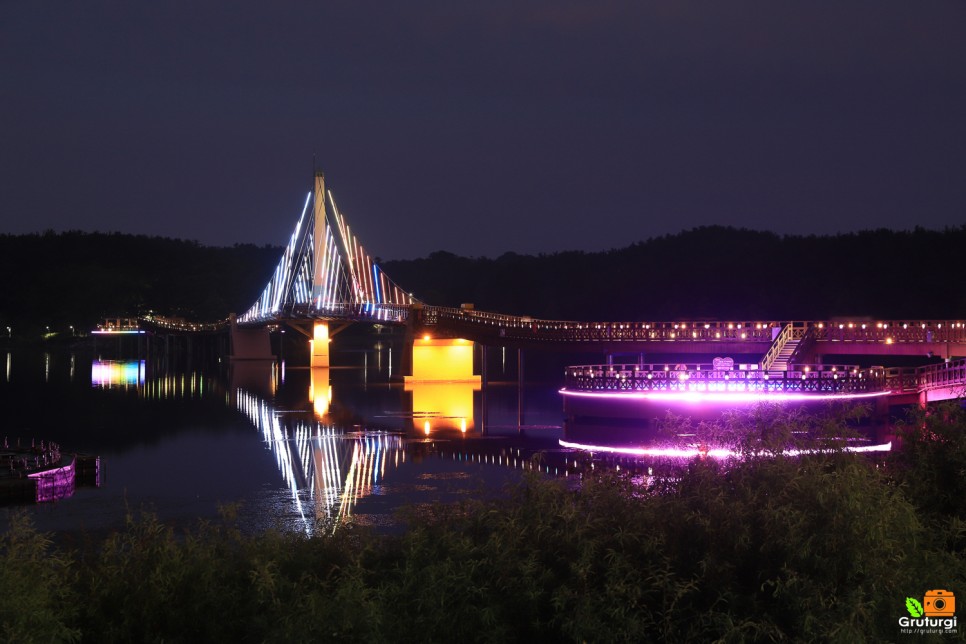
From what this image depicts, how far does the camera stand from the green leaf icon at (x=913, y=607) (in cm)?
1124

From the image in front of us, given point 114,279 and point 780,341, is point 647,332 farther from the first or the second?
point 114,279

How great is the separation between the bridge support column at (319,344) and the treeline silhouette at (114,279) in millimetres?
62074

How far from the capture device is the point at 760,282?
10812 centimetres

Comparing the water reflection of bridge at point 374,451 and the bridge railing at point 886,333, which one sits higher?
the bridge railing at point 886,333

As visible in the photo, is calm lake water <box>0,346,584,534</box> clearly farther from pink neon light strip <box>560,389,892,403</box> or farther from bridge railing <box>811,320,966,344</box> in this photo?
bridge railing <box>811,320,966,344</box>

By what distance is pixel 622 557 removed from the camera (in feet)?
38.1

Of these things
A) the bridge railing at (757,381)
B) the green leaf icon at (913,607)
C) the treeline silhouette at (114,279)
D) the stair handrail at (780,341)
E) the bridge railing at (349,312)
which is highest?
the treeline silhouette at (114,279)

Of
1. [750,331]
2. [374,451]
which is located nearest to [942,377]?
[750,331]

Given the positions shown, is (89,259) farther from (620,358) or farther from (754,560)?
(754,560)

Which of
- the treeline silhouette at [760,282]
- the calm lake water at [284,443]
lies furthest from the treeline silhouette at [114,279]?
the calm lake water at [284,443]

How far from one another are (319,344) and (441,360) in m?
27.7

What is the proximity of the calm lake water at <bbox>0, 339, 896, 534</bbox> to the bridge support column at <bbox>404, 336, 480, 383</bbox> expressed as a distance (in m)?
1.98

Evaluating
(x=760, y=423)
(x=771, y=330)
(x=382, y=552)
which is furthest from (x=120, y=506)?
(x=771, y=330)

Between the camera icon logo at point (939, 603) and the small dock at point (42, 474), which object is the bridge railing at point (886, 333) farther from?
the camera icon logo at point (939, 603)
